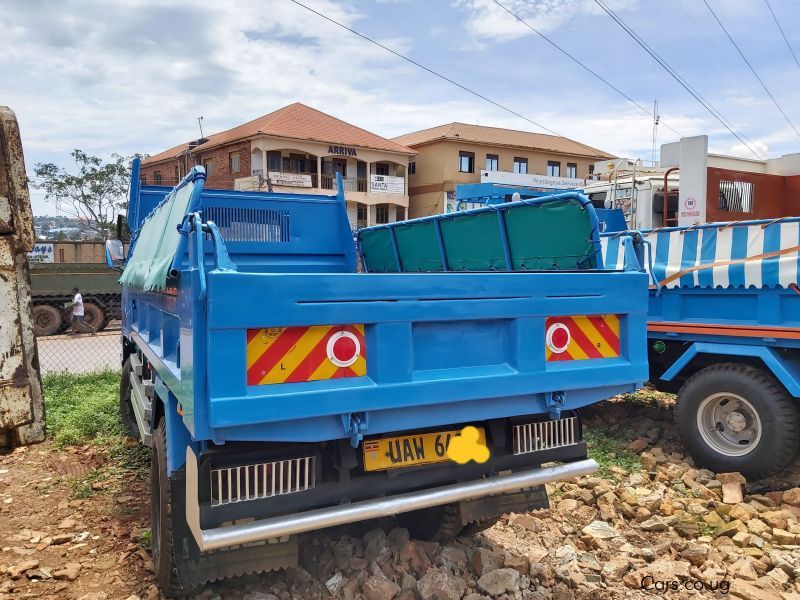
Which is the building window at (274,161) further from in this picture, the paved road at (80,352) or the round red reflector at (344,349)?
the round red reflector at (344,349)

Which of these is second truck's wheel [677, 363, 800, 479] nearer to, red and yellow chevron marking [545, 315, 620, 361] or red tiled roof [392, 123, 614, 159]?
red and yellow chevron marking [545, 315, 620, 361]

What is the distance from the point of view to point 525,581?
10.1 ft

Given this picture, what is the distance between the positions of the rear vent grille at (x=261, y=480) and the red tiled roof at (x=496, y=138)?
3553 cm

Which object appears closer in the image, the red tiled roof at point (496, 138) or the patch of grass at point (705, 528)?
the patch of grass at point (705, 528)

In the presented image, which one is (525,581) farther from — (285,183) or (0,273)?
(285,183)

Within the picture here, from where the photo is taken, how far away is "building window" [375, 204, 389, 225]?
37.0 meters

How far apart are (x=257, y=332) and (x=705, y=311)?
407cm

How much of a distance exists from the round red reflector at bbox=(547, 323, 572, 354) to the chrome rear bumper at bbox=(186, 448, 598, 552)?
61 centimetres

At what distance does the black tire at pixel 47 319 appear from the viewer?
50.4 ft

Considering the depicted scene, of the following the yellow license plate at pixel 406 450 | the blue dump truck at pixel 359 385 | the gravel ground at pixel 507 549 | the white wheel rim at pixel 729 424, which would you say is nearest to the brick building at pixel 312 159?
the gravel ground at pixel 507 549

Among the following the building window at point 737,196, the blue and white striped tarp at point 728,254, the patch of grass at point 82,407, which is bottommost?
the patch of grass at point 82,407

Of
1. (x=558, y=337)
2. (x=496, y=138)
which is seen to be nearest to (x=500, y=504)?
(x=558, y=337)

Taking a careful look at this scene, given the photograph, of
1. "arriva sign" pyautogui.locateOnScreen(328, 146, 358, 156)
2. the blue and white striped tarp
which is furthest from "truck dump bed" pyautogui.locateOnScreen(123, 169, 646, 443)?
"arriva sign" pyautogui.locateOnScreen(328, 146, 358, 156)

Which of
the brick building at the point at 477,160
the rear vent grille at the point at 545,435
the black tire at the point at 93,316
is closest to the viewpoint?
the rear vent grille at the point at 545,435
